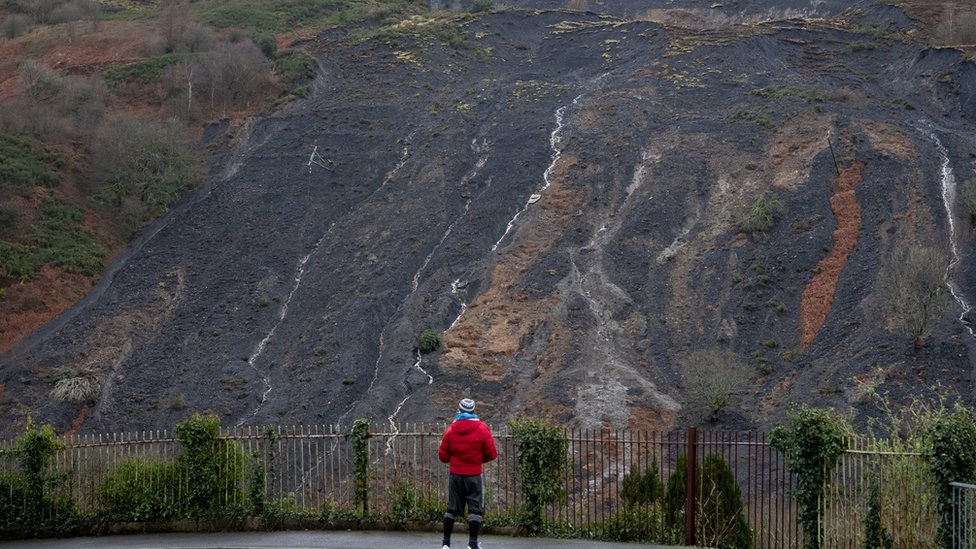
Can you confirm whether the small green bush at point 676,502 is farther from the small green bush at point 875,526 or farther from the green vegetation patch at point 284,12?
the green vegetation patch at point 284,12

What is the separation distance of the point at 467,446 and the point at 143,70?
44.9 metres

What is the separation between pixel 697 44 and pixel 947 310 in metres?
25.2

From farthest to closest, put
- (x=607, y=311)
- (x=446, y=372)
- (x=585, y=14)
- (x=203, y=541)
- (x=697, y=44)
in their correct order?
1. (x=585, y=14)
2. (x=697, y=44)
3. (x=607, y=311)
4. (x=446, y=372)
5. (x=203, y=541)

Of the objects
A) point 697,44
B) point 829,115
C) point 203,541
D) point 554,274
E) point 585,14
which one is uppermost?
point 585,14

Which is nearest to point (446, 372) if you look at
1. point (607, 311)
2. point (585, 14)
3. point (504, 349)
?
point (504, 349)

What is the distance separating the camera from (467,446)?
12.1 meters

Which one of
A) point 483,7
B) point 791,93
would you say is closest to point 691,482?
point 791,93

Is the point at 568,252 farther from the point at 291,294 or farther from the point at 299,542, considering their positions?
the point at 299,542

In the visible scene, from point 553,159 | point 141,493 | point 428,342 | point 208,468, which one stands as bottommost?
point 141,493

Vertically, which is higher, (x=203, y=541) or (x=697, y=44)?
(x=697, y=44)

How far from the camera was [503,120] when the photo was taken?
148 ft

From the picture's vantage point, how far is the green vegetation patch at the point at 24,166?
1567 inches

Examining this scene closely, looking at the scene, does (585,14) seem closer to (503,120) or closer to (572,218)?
(503,120)

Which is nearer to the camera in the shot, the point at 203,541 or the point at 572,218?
the point at 203,541
